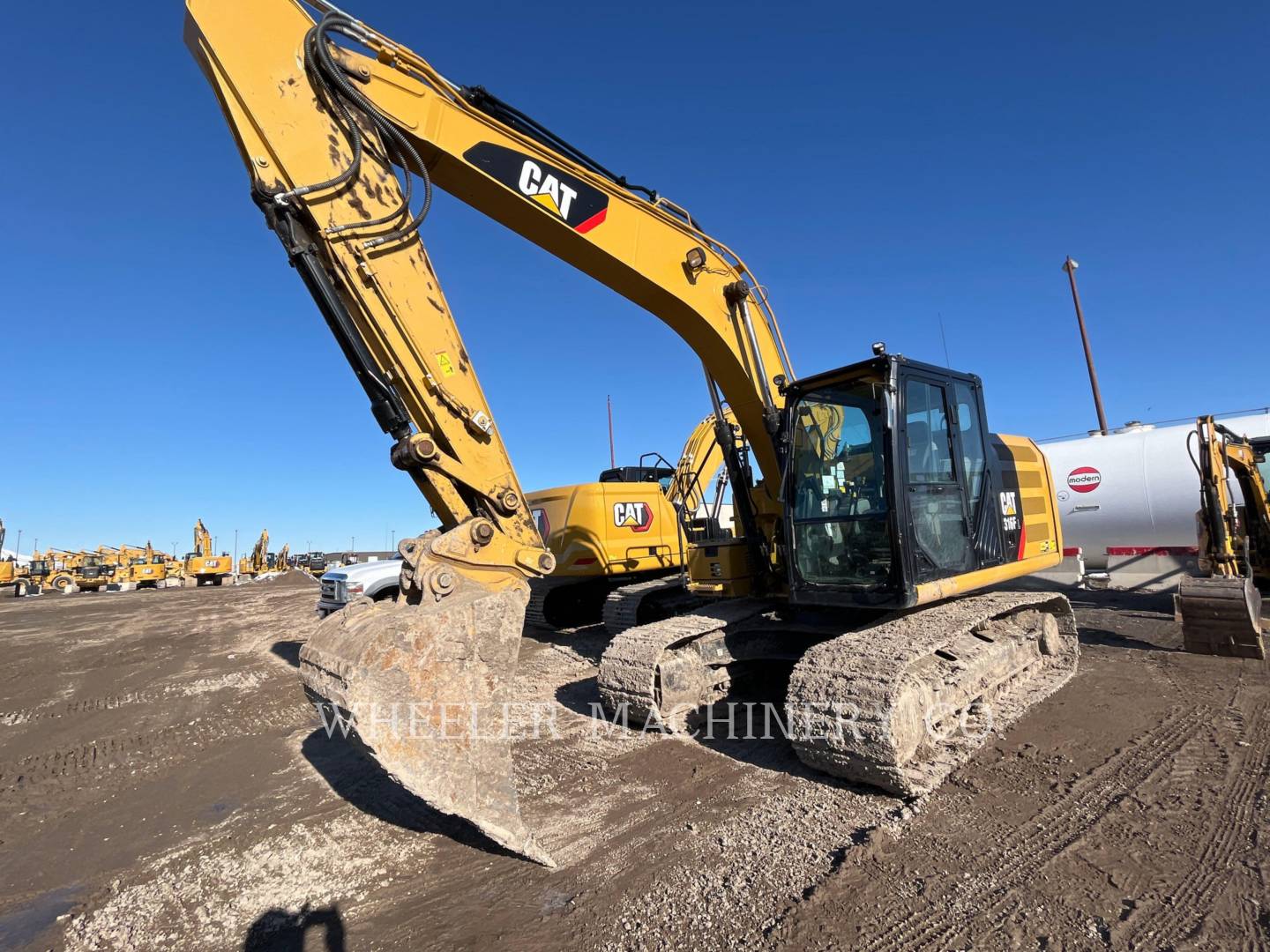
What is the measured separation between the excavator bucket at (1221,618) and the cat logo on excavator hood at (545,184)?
7.33 meters

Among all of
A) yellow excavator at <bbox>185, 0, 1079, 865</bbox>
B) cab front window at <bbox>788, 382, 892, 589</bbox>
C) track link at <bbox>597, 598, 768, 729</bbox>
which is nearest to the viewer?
yellow excavator at <bbox>185, 0, 1079, 865</bbox>

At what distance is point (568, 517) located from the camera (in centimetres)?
934

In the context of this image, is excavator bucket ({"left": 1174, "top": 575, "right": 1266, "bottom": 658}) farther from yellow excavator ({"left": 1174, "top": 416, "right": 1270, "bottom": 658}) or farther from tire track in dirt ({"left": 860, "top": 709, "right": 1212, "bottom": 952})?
tire track in dirt ({"left": 860, "top": 709, "right": 1212, "bottom": 952})

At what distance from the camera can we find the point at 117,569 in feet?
103

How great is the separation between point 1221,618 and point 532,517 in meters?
7.47

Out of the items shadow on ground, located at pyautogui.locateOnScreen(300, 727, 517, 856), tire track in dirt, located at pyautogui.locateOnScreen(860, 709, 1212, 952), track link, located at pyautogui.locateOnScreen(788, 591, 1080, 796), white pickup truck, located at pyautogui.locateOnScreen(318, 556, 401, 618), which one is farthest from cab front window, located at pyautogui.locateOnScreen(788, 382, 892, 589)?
white pickup truck, located at pyautogui.locateOnScreen(318, 556, 401, 618)

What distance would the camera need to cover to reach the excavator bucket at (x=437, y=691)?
2.83 metres

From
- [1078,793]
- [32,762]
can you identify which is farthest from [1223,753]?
[32,762]

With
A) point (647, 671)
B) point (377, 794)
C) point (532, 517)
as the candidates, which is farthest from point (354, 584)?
point (532, 517)

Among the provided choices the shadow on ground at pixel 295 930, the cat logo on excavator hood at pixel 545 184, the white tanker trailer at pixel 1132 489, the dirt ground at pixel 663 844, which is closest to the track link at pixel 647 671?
the dirt ground at pixel 663 844

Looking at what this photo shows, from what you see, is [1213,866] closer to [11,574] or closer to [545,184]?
[545,184]

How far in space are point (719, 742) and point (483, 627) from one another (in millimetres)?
2478

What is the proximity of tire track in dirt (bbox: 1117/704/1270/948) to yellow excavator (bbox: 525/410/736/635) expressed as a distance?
530 centimetres

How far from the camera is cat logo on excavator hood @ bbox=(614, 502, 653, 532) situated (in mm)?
9391
